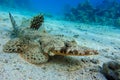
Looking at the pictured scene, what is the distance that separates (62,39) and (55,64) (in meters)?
0.67

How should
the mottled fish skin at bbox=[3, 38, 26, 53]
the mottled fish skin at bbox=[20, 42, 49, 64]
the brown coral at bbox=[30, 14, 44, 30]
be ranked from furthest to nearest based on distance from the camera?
1. the brown coral at bbox=[30, 14, 44, 30]
2. the mottled fish skin at bbox=[3, 38, 26, 53]
3. the mottled fish skin at bbox=[20, 42, 49, 64]

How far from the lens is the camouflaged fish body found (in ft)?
13.9

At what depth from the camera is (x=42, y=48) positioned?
4.52 metres

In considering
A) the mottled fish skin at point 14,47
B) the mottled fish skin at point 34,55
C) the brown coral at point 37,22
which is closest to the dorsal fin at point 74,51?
the mottled fish skin at point 34,55

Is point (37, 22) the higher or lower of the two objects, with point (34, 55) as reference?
higher

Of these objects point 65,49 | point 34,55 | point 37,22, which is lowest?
point 34,55

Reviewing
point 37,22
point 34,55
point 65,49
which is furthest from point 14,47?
point 37,22

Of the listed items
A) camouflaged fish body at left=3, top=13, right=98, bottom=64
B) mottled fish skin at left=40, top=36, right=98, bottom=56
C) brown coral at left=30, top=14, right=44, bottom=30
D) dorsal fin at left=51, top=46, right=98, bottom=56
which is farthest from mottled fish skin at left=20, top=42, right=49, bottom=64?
brown coral at left=30, top=14, right=44, bottom=30

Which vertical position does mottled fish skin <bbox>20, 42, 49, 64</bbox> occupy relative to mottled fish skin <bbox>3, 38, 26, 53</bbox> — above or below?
below

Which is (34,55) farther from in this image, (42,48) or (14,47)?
(14,47)

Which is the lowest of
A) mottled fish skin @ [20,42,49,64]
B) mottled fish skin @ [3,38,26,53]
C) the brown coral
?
mottled fish skin @ [20,42,49,64]

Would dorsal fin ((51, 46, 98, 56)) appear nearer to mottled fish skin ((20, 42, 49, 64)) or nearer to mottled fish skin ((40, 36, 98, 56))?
mottled fish skin ((40, 36, 98, 56))

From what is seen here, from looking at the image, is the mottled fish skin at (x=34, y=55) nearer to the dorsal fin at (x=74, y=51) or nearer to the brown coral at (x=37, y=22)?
the dorsal fin at (x=74, y=51)

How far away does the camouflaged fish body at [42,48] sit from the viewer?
424 centimetres
